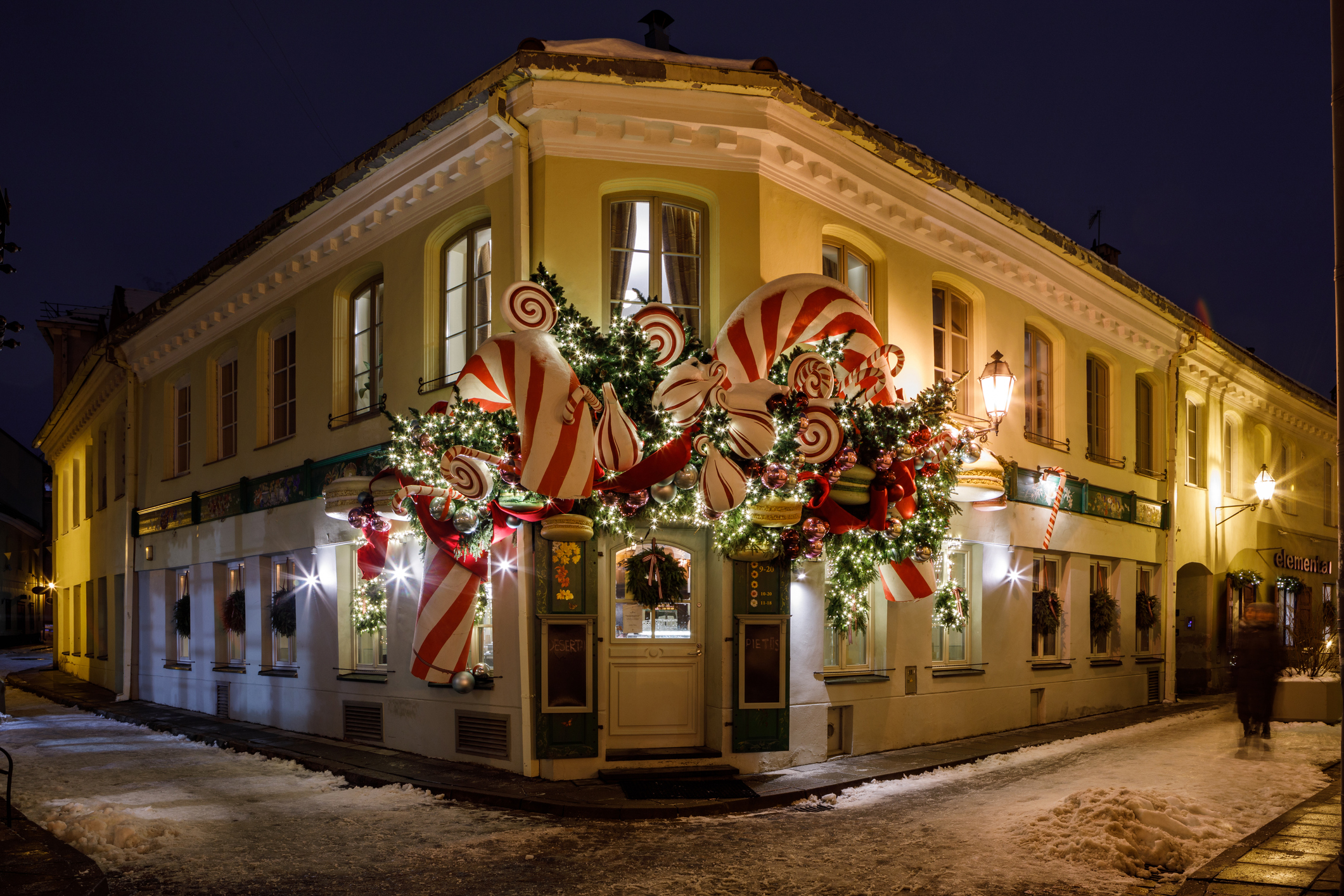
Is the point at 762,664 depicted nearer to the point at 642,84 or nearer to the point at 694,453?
the point at 694,453

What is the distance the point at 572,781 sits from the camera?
31.9 ft

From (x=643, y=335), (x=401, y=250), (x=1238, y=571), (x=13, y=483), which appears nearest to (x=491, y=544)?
(x=643, y=335)

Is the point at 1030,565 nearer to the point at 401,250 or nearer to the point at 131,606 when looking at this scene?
the point at 401,250

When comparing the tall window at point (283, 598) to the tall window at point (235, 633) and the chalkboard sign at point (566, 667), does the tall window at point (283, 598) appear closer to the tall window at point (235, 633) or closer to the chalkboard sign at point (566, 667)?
the tall window at point (235, 633)

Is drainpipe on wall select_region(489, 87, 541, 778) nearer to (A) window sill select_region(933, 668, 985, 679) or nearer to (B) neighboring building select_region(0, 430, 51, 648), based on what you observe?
(A) window sill select_region(933, 668, 985, 679)

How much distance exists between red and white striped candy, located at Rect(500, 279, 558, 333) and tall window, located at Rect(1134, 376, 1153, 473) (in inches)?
484

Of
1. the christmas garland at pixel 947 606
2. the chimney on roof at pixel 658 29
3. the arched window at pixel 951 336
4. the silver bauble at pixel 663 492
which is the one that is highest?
the chimney on roof at pixel 658 29

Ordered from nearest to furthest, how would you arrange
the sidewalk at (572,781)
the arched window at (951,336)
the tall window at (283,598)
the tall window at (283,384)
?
the sidewalk at (572,781)
the arched window at (951,336)
the tall window at (283,598)
the tall window at (283,384)

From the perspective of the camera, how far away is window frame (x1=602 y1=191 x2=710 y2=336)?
10430mm

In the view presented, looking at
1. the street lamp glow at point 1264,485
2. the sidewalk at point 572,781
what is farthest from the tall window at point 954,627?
the street lamp glow at point 1264,485

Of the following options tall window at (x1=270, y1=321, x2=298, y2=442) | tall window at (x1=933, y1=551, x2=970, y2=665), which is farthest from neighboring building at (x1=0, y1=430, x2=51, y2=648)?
tall window at (x1=933, y1=551, x2=970, y2=665)

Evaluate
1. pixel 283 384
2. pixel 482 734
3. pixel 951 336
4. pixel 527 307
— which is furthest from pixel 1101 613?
pixel 283 384

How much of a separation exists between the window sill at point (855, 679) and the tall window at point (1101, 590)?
5569 millimetres

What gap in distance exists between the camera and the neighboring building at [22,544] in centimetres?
4675
